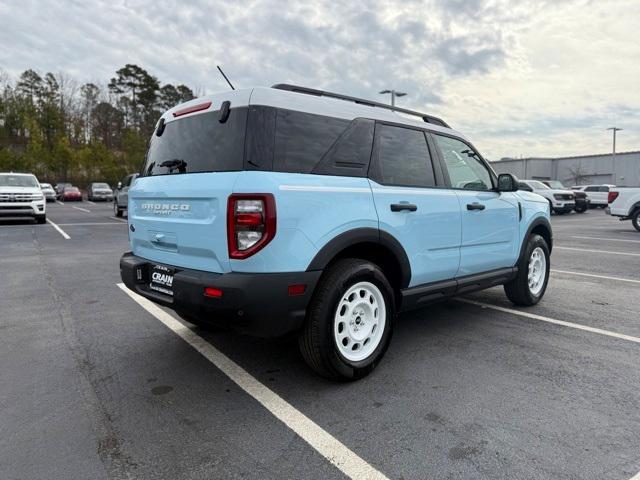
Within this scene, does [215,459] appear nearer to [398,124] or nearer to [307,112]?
[307,112]

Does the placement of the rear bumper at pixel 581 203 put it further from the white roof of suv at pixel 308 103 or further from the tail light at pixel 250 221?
the tail light at pixel 250 221

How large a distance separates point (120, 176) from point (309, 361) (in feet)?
170

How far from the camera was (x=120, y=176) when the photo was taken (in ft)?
163

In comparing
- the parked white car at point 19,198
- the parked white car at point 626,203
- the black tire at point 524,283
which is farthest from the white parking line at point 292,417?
the parked white car at point 626,203

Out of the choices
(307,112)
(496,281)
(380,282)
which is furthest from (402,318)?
(307,112)

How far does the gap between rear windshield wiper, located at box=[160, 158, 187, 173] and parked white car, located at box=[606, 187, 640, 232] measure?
16.4m

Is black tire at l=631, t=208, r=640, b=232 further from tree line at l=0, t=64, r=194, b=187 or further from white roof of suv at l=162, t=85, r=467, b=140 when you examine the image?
tree line at l=0, t=64, r=194, b=187

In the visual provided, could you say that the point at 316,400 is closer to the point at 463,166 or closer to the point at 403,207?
the point at 403,207

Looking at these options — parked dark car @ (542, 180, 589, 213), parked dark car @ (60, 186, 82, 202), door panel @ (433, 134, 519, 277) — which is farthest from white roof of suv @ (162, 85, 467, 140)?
parked dark car @ (60, 186, 82, 202)

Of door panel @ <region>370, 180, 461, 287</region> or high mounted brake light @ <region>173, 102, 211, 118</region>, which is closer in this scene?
high mounted brake light @ <region>173, 102, 211, 118</region>

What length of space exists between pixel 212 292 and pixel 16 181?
51.6 feet

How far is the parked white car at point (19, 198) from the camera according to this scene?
14547 millimetres

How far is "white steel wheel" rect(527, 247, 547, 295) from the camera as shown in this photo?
535 centimetres

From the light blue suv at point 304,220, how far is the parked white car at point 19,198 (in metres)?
13.4
